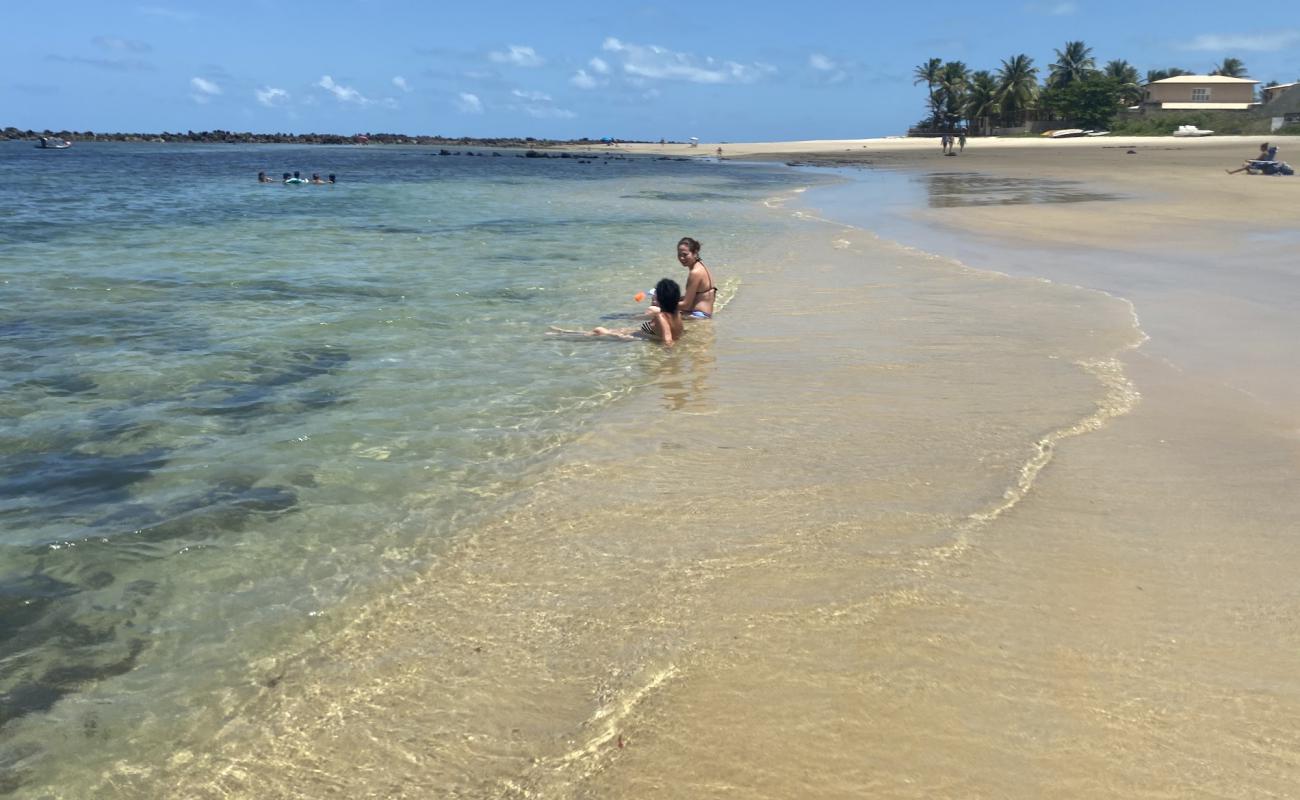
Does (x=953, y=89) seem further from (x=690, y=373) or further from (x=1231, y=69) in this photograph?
(x=690, y=373)

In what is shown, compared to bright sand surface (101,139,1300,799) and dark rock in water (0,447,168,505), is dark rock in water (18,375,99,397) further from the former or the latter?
bright sand surface (101,139,1300,799)

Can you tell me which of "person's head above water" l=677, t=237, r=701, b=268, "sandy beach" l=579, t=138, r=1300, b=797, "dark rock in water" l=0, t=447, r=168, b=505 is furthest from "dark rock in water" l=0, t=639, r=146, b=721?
"person's head above water" l=677, t=237, r=701, b=268

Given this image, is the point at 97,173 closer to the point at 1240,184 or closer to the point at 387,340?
the point at 387,340

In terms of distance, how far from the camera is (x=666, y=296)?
891 cm

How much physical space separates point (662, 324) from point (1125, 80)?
115 m

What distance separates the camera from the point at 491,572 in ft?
13.6

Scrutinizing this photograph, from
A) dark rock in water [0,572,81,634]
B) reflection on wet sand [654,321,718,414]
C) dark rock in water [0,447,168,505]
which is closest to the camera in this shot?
dark rock in water [0,572,81,634]

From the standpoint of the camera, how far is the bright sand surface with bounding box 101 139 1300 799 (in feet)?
9.26

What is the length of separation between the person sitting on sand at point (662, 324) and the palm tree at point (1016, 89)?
339ft

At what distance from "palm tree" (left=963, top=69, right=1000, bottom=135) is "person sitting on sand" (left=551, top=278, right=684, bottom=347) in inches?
4115

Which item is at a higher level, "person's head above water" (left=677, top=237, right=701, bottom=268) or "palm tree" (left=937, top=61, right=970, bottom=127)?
"palm tree" (left=937, top=61, right=970, bottom=127)

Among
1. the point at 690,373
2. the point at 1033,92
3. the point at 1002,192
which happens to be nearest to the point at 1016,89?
the point at 1033,92

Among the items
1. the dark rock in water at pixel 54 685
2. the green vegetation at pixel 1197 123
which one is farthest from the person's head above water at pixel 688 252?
the green vegetation at pixel 1197 123

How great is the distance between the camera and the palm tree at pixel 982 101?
101938mm
